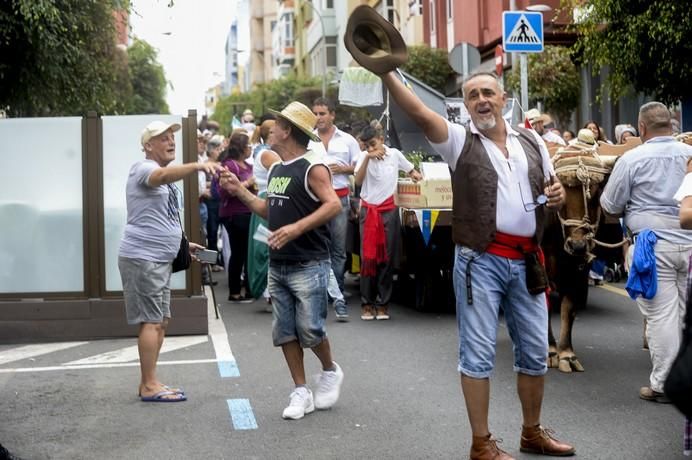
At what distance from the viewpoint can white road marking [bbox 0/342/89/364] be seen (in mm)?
10484

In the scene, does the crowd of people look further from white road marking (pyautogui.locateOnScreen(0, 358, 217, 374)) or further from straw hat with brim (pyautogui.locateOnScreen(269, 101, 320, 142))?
white road marking (pyautogui.locateOnScreen(0, 358, 217, 374))

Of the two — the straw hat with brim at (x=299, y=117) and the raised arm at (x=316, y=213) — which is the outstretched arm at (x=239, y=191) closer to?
the raised arm at (x=316, y=213)

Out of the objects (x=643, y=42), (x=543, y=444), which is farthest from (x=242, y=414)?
(x=643, y=42)

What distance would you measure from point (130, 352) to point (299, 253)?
3.31 m

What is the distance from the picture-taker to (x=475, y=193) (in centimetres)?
626

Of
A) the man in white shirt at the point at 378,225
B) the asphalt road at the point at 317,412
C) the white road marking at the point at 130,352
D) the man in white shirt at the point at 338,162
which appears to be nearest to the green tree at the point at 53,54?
the man in white shirt at the point at 338,162

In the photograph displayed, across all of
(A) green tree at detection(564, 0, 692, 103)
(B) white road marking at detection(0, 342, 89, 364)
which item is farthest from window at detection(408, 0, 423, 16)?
(B) white road marking at detection(0, 342, 89, 364)

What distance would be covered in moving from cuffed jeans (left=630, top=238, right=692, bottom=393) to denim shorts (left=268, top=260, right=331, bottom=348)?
211 cm

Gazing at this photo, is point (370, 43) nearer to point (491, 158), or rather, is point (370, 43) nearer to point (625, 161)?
point (491, 158)

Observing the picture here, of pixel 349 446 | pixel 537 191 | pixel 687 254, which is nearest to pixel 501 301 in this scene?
pixel 537 191

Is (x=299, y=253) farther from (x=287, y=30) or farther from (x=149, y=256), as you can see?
(x=287, y=30)

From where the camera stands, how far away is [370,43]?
5969 millimetres

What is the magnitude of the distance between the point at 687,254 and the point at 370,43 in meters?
2.99

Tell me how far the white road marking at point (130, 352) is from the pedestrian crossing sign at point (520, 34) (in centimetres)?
705
